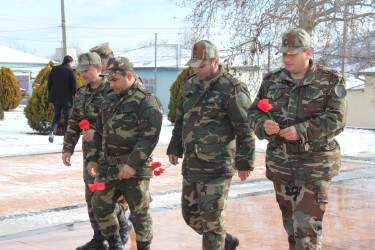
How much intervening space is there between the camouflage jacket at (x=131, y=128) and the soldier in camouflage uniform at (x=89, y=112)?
19.6 inches

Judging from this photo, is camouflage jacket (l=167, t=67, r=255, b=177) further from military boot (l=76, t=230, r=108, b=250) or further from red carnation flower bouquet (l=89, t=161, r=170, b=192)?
military boot (l=76, t=230, r=108, b=250)

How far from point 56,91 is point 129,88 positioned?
28.7ft

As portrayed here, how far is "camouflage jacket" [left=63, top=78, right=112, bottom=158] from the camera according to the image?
5281mm

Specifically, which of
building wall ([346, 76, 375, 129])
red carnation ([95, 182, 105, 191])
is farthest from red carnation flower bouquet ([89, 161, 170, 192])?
building wall ([346, 76, 375, 129])

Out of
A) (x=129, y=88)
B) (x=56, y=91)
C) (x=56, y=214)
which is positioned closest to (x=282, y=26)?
(x=56, y=91)

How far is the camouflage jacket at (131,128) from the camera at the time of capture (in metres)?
4.52

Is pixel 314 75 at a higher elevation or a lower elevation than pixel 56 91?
higher

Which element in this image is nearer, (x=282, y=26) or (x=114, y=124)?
(x=114, y=124)

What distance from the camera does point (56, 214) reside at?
669 centimetres

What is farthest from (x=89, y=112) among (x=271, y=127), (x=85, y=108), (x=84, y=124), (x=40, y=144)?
(x=40, y=144)

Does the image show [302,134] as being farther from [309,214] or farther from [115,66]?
[115,66]

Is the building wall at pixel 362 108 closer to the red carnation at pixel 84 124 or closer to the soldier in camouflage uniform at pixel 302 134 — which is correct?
the red carnation at pixel 84 124

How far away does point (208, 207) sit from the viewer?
13.8ft

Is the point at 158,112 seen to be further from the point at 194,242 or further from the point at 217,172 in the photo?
the point at 194,242
